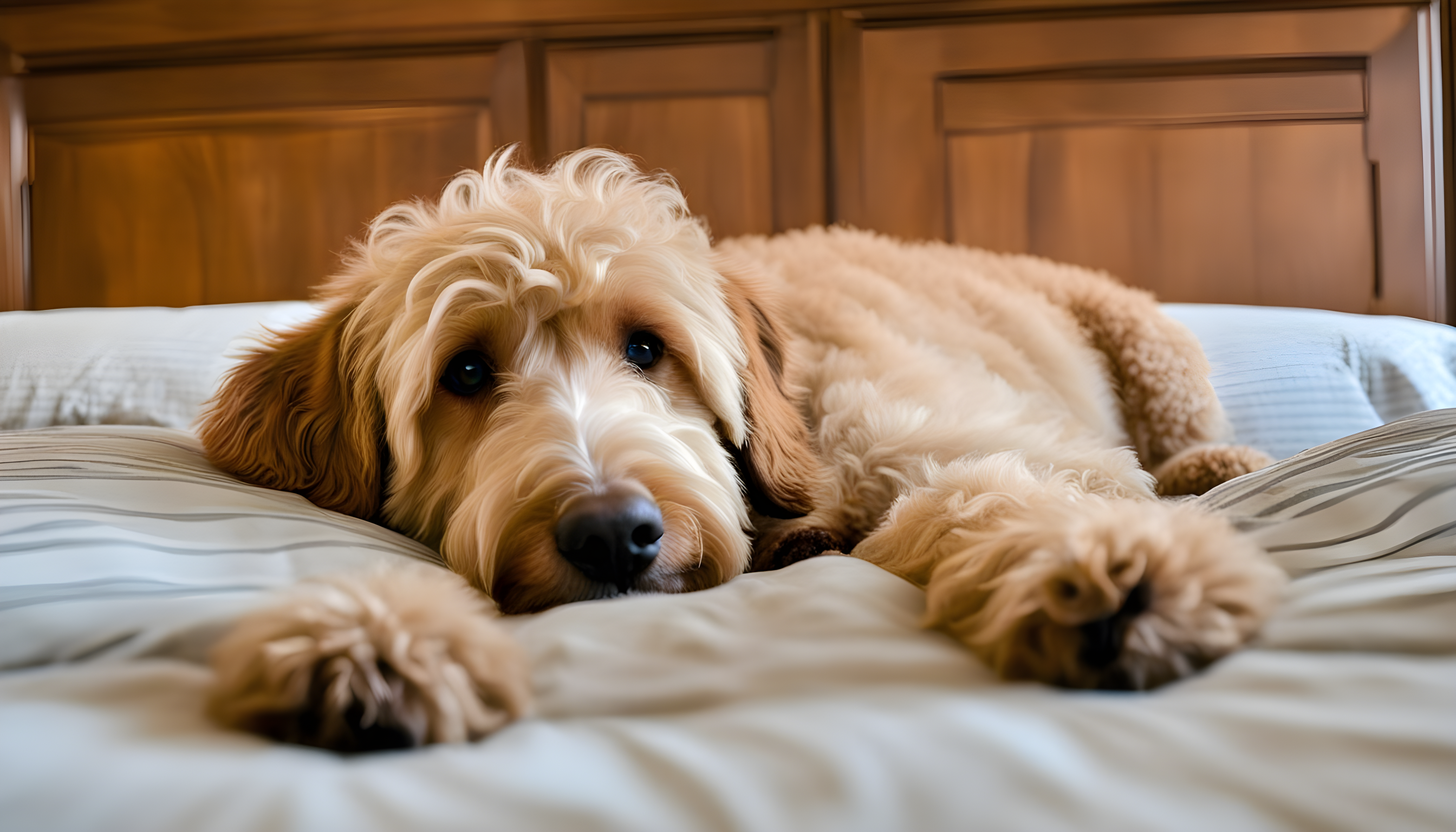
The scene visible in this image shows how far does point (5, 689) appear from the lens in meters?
0.75

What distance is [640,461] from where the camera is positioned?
1.27m

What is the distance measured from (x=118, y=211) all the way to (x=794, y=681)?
3.70m

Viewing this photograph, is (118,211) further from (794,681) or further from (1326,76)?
(1326,76)

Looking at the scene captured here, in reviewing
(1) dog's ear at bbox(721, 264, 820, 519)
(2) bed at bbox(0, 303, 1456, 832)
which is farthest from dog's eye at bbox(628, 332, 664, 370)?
(2) bed at bbox(0, 303, 1456, 832)

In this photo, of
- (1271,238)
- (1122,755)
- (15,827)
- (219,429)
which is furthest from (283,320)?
(1271,238)

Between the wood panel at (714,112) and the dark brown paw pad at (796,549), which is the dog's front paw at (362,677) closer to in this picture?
the dark brown paw pad at (796,549)

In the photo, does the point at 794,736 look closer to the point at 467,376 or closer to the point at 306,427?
the point at 467,376

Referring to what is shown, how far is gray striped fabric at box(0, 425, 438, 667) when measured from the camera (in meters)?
0.86

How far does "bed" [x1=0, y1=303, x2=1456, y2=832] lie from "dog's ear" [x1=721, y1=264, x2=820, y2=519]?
403 mm

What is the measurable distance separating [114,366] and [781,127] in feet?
7.20

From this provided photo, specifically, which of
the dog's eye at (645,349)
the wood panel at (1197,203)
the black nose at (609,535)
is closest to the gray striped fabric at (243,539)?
the black nose at (609,535)

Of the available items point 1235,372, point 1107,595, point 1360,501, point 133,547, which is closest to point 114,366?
point 133,547

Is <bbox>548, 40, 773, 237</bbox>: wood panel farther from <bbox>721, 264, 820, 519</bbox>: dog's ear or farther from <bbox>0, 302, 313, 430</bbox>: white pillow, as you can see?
<bbox>721, 264, 820, 519</bbox>: dog's ear

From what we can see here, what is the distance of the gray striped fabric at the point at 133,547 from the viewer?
2.83 ft
